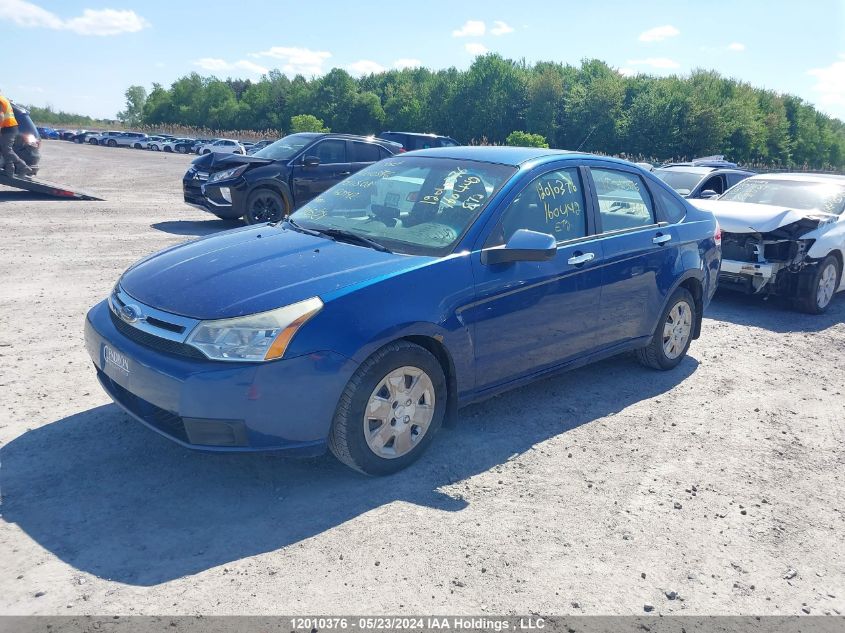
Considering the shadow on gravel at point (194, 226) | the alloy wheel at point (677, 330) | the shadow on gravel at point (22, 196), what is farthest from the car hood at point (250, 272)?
the shadow on gravel at point (22, 196)

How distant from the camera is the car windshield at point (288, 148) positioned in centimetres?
1241

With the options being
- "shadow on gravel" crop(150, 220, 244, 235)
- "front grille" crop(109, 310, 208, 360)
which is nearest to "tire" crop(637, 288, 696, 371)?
"front grille" crop(109, 310, 208, 360)

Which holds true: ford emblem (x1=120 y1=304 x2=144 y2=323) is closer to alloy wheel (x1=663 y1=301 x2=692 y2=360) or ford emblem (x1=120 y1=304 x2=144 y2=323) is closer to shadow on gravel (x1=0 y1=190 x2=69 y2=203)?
alloy wheel (x1=663 y1=301 x2=692 y2=360)

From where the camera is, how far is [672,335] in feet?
19.9

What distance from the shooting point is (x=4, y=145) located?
46.8ft

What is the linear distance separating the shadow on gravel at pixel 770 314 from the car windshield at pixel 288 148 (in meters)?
7.27

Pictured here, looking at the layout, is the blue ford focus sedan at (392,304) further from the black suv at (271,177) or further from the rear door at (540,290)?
the black suv at (271,177)

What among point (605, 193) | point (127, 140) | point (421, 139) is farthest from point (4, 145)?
point (127, 140)

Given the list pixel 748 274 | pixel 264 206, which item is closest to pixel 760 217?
pixel 748 274

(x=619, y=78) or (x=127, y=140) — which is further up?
(x=619, y=78)

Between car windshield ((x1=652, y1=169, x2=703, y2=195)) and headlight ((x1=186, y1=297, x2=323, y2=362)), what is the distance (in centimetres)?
1024

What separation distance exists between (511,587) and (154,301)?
231 cm

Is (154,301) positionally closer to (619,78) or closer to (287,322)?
(287,322)

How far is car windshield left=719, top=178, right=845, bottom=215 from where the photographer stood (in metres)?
9.17
